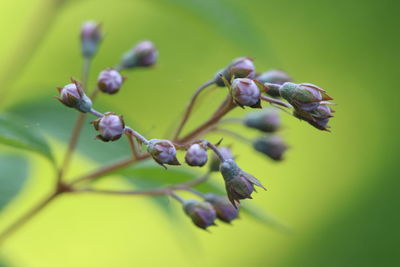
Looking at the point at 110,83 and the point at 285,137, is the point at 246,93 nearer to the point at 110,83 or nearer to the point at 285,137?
the point at 110,83

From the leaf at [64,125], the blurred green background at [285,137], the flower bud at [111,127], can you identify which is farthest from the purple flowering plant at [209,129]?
the blurred green background at [285,137]

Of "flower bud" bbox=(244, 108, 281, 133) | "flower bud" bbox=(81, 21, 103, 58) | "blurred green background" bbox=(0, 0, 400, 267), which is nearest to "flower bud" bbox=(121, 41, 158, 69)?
"flower bud" bbox=(81, 21, 103, 58)

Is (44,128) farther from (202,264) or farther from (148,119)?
(202,264)

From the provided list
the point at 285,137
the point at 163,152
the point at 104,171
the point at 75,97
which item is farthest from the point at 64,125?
the point at 285,137

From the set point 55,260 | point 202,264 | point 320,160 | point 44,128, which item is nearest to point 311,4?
point 320,160

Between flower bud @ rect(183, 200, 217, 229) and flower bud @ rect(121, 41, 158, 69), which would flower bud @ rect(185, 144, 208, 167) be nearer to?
flower bud @ rect(183, 200, 217, 229)
